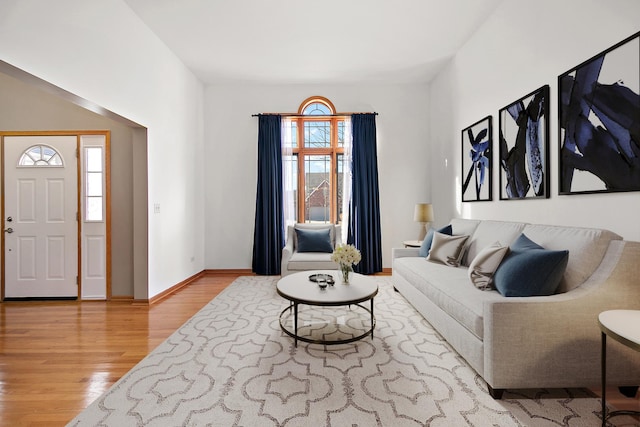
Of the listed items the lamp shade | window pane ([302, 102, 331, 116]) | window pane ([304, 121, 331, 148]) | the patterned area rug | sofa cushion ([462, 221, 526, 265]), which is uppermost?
window pane ([302, 102, 331, 116])

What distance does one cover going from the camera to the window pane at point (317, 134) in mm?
5320

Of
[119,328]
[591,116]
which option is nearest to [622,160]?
[591,116]

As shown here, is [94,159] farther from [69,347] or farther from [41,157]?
[69,347]

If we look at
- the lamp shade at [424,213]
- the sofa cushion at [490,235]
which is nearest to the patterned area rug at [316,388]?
the sofa cushion at [490,235]

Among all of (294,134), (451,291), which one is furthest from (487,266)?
(294,134)

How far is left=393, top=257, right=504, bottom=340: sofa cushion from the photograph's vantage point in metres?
1.95

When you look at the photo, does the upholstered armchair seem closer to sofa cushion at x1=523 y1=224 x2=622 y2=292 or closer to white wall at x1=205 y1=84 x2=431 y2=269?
white wall at x1=205 y1=84 x2=431 y2=269

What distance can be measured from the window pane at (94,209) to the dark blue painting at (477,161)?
4.71 meters

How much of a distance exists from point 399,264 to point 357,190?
1749 mm

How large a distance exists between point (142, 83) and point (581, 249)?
4.42 m

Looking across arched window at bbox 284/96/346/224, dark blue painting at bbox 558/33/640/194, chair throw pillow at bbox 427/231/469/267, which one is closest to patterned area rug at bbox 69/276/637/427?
chair throw pillow at bbox 427/231/469/267

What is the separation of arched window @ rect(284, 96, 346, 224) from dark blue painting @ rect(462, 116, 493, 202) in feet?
6.56

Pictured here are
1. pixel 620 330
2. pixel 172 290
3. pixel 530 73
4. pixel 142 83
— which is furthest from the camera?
pixel 172 290

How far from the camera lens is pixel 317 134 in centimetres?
533
